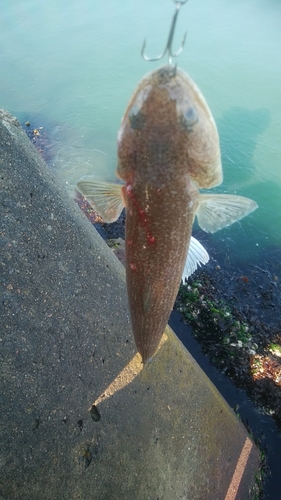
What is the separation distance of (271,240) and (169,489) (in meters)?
5.41

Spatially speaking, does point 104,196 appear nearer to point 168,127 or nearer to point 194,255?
point 168,127

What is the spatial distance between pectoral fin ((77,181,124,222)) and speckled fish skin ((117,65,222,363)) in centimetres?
15

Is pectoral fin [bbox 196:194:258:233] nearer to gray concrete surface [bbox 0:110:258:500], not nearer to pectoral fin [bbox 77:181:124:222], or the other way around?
pectoral fin [bbox 77:181:124:222]

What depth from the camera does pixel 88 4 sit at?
12.4 meters

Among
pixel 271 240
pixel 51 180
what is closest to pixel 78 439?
pixel 51 180

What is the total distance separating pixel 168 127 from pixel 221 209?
56 cm

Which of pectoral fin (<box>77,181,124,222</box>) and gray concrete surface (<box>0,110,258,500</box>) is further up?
pectoral fin (<box>77,181,124,222</box>)

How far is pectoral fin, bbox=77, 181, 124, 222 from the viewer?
5.80ft

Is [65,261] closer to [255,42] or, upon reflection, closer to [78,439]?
[78,439]

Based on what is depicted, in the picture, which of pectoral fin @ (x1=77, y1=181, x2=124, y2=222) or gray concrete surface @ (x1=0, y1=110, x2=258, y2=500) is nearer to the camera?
pectoral fin @ (x1=77, y1=181, x2=124, y2=222)

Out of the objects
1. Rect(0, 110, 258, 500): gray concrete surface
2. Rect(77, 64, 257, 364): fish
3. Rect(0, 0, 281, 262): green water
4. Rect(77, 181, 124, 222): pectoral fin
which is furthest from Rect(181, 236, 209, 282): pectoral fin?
Rect(0, 0, 281, 262): green water

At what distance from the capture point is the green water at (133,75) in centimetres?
807

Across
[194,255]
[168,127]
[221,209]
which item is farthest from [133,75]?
[168,127]

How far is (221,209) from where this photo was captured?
1774 mm
